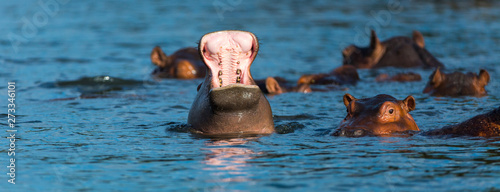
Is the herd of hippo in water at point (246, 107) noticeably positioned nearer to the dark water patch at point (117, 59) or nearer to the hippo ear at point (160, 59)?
the hippo ear at point (160, 59)

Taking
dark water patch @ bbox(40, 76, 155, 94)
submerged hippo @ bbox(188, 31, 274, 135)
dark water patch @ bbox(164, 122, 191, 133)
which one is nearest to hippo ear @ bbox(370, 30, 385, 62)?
dark water patch @ bbox(40, 76, 155, 94)

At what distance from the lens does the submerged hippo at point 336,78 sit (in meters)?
14.0

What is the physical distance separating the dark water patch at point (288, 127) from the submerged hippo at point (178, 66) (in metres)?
5.51

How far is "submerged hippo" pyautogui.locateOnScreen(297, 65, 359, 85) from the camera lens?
550 inches

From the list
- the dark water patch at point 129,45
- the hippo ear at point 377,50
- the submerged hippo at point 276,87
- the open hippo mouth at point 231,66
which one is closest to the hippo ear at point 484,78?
the submerged hippo at point 276,87

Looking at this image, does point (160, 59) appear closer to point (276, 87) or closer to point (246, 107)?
point (276, 87)

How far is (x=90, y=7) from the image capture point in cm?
3020

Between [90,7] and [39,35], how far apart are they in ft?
24.3

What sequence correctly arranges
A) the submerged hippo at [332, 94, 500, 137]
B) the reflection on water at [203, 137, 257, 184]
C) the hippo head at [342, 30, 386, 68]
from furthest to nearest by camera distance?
the hippo head at [342, 30, 386, 68] < the submerged hippo at [332, 94, 500, 137] < the reflection on water at [203, 137, 257, 184]

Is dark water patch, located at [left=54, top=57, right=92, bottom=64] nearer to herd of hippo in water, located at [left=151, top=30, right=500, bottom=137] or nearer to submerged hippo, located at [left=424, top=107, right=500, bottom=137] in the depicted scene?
herd of hippo in water, located at [left=151, top=30, right=500, bottom=137]

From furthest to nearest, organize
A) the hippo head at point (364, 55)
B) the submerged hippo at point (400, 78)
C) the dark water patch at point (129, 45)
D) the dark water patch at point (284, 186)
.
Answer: the dark water patch at point (129, 45) → the hippo head at point (364, 55) → the submerged hippo at point (400, 78) → the dark water patch at point (284, 186)

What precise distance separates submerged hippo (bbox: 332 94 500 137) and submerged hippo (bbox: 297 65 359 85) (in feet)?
16.9

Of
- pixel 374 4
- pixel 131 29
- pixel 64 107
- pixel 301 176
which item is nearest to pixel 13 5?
pixel 131 29

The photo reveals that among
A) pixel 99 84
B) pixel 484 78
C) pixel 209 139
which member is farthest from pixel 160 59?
pixel 209 139
